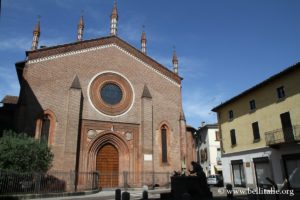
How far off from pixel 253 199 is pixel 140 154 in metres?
11.8

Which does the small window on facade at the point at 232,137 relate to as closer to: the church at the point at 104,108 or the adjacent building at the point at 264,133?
the adjacent building at the point at 264,133

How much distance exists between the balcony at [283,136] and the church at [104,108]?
7963mm

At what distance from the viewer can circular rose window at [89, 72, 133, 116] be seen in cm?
2248

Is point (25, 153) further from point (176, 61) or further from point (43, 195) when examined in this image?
point (176, 61)

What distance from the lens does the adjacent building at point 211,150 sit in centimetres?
3747

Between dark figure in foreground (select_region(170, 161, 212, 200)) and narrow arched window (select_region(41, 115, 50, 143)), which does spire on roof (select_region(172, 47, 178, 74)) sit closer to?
narrow arched window (select_region(41, 115, 50, 143))

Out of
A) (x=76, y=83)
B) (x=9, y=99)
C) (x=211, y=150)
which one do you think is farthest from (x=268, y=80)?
(x=9, y=99)

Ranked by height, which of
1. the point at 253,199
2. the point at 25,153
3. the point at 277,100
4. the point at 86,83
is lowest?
the point at 253,199

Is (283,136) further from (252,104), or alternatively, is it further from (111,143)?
(111,143)

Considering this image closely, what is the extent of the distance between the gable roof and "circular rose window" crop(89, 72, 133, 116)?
305cm

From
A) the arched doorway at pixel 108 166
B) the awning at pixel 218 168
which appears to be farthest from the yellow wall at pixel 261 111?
the awning at pixel 218 168

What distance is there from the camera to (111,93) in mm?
23531

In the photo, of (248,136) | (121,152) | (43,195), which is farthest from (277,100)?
(43,195)

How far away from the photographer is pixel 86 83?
73.3 ft
